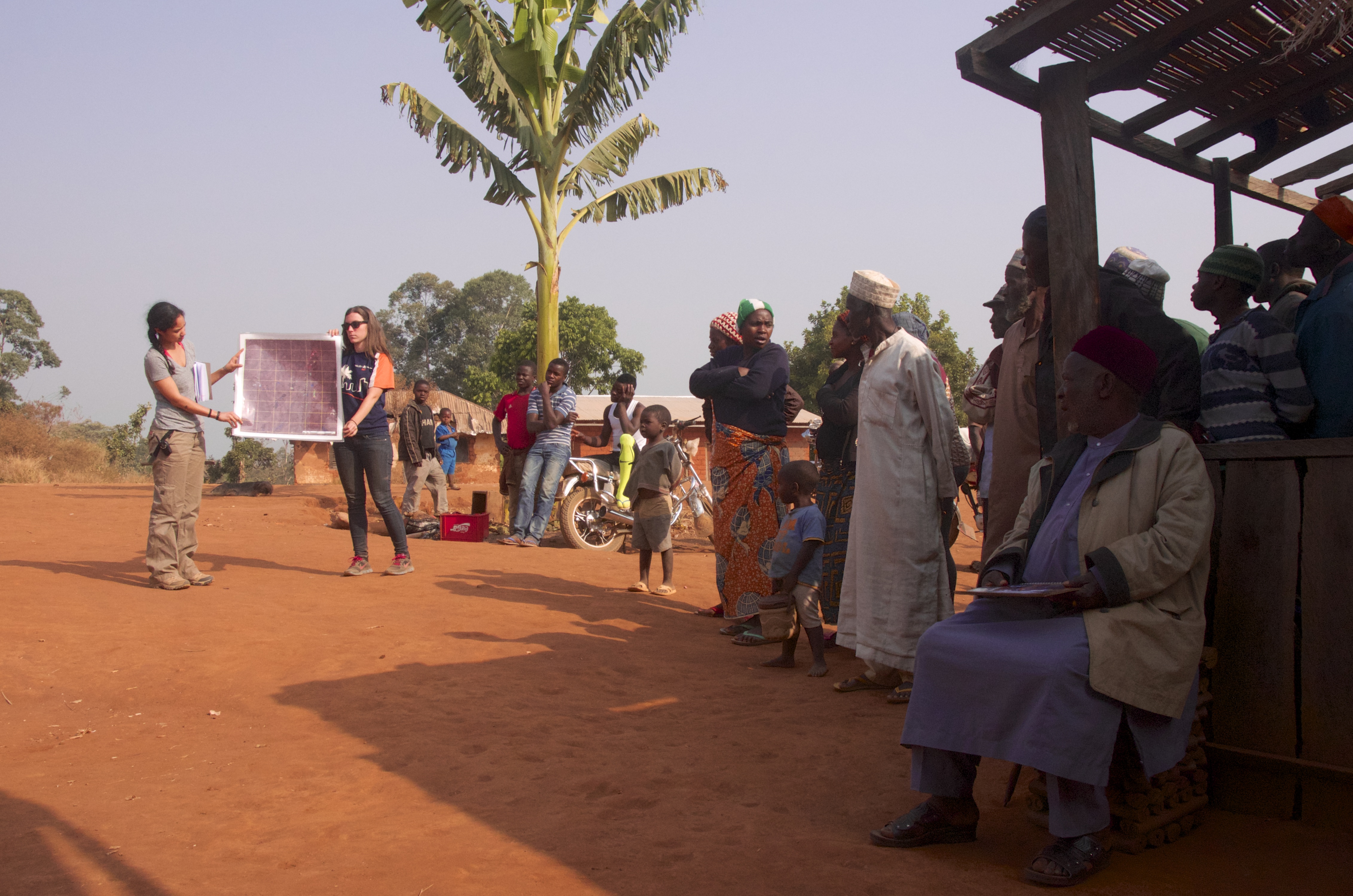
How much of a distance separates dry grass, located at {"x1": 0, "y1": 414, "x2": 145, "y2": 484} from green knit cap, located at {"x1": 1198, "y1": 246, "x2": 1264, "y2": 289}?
24082 millimetres

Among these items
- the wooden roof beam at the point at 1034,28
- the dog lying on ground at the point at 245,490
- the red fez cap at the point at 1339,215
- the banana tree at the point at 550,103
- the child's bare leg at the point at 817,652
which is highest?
the banana tree at the point at 550,103

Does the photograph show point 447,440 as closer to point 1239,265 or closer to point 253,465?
point 1239,265

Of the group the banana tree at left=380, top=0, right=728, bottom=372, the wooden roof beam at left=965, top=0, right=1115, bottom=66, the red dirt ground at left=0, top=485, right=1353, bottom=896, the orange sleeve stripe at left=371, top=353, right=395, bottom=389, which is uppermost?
the banana tree at left=380, top=0, right=728, bottom=372

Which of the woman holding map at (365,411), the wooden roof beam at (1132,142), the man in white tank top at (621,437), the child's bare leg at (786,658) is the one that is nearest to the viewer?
the wooden roof beam at (1132,142)

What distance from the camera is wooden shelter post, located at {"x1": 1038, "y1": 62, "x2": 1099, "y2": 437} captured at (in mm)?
3414

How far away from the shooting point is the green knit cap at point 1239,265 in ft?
10.9

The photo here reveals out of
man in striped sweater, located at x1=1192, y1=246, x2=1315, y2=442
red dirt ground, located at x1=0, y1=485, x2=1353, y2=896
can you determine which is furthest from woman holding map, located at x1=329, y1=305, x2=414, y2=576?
man in striped sweater, located at x1=1192, y1=246, x2=1315, y2=442

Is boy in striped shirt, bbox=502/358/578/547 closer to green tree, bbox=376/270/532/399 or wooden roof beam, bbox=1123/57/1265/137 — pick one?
wooden roof beam, bbox=1123/57/1265/137

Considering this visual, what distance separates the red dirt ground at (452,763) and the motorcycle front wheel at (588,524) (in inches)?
151

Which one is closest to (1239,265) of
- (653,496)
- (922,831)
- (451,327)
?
(922,831)

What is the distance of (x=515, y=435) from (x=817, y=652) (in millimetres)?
6513

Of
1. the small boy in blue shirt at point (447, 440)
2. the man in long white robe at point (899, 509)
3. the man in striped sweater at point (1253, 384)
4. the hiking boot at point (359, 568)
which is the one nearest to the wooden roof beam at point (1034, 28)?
the man in striped sweater at point (1253, 384)

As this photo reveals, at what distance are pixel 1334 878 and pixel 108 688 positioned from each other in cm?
510

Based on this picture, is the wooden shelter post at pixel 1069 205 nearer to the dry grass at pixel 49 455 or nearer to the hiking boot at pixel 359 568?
the hiking boot at pixel 359 568
